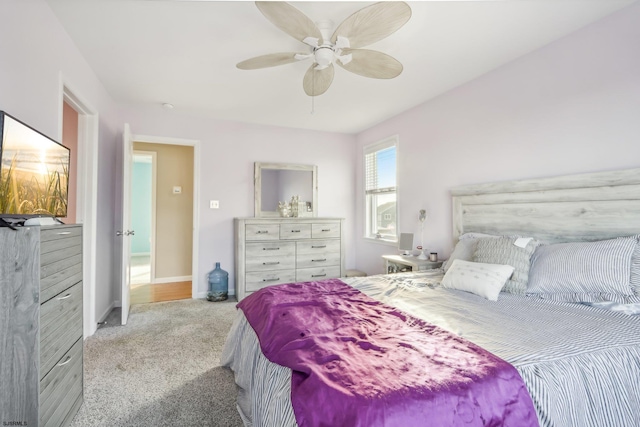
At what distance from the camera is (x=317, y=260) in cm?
409

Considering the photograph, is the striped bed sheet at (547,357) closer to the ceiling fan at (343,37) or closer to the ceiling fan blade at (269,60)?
the ceiling fan at (343,37)

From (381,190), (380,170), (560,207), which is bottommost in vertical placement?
(560,207)

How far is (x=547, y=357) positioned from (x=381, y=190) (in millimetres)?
3339

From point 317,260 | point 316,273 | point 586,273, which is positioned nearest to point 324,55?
point 586,273

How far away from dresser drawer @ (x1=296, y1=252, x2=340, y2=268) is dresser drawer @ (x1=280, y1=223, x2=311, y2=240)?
0.26m

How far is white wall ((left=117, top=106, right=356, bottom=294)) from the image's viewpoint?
3898 mm

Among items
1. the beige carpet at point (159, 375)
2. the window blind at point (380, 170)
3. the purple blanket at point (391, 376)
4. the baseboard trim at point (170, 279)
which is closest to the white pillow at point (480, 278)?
the purple blanket at point (391, 376)

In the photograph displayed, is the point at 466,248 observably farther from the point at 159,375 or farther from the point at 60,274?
the point at 60,274

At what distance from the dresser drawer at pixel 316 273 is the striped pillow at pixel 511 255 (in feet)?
7.18

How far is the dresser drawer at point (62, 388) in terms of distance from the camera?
50.8 inches

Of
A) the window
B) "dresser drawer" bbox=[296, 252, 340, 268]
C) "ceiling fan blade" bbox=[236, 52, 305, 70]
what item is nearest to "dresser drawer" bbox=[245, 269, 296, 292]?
"dresser drawer" bbox=[296, 252, 340, 268]

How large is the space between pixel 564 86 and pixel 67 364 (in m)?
3.59

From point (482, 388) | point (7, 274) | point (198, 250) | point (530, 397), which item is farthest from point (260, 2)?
point (198, 250)

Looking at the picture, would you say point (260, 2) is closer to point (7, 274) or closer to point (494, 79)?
point (7, 274)
